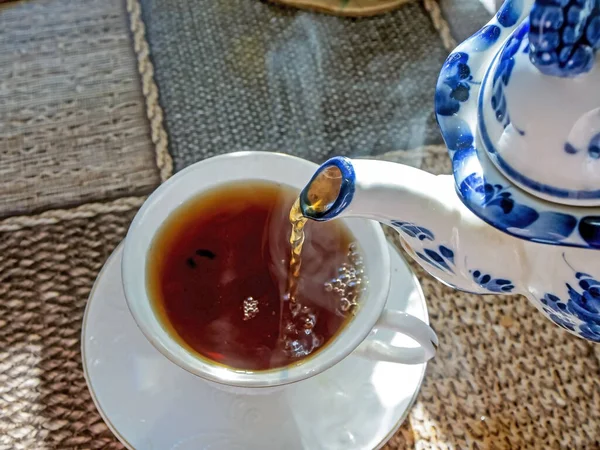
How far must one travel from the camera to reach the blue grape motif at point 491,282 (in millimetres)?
456

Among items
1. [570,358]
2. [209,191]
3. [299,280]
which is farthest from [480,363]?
[209,191]

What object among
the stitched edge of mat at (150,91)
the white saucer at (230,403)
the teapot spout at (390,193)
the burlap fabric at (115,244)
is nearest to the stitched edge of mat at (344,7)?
the burlap fabric at (115,244)

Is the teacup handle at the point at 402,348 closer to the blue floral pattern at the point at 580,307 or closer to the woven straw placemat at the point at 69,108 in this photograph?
the blue floral pattern at the point at 580,307

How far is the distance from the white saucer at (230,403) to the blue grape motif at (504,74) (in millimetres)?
356

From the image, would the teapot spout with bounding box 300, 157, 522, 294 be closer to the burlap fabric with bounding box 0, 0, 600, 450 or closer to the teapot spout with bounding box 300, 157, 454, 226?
the teapot spout with bounding box 300, 157, 454, 226

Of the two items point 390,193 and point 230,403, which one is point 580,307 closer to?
point 390,193

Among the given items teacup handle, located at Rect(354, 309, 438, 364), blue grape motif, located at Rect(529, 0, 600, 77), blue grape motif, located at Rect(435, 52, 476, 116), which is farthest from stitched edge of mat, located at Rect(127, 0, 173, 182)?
blue grape motif, located at Rect(529, 0, 600, 77)

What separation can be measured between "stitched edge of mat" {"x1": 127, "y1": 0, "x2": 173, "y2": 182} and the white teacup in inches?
6.7

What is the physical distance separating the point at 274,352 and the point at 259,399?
0.06 meters

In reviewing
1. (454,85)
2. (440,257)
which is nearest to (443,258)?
(440,257)

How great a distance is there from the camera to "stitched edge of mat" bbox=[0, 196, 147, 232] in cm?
79

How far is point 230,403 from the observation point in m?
0.66

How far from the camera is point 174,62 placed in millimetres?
926

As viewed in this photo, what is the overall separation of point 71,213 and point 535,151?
22.5 inches
